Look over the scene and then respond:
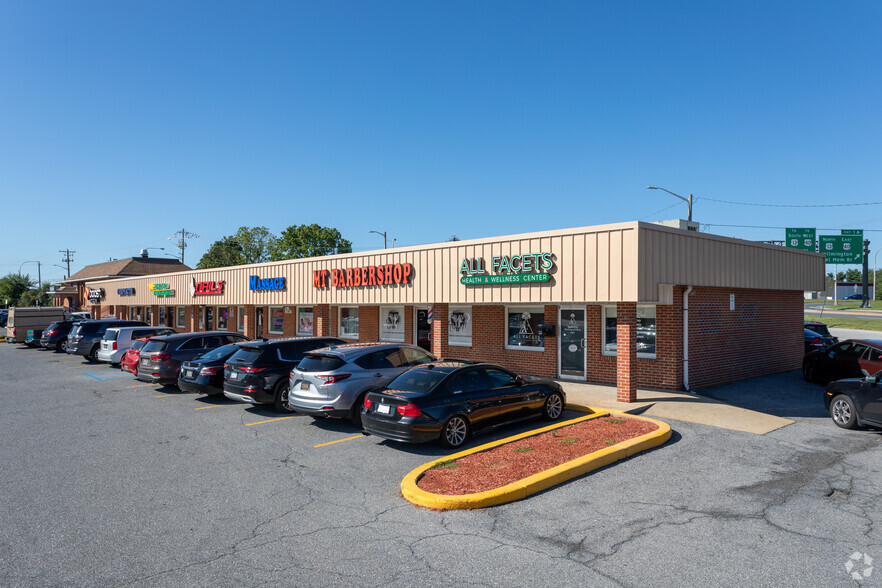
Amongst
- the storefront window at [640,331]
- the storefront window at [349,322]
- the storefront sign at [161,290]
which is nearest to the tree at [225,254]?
the storefront sign at [161,290]

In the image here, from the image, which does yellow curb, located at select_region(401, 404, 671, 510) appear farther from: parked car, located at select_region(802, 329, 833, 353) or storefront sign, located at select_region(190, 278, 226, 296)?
storefront sign, located at select_region(190, 278, 226, 296)

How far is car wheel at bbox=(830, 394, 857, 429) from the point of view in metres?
10.4

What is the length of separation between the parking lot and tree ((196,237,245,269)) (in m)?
61.2

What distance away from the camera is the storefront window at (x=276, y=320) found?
2703 cm

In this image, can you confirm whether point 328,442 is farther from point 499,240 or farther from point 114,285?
point 114,285

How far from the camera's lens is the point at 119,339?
68.1 feet

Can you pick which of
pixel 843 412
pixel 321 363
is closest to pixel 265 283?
pixel 321 363

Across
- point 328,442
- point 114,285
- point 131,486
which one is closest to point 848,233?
point 328,442

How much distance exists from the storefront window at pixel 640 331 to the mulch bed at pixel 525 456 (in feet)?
15.2

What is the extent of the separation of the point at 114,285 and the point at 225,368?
33.0m


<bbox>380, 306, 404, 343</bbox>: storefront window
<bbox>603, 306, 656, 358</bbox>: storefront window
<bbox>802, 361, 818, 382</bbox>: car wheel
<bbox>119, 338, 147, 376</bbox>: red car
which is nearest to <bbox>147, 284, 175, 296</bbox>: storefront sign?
<bbox>119, 338, 147, 376</bbox>: red car

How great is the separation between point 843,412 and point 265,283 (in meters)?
20.9

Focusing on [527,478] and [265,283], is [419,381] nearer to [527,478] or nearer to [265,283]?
[527,478]

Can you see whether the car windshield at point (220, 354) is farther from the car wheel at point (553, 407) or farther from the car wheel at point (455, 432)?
the car wheel at point (553, 407)
